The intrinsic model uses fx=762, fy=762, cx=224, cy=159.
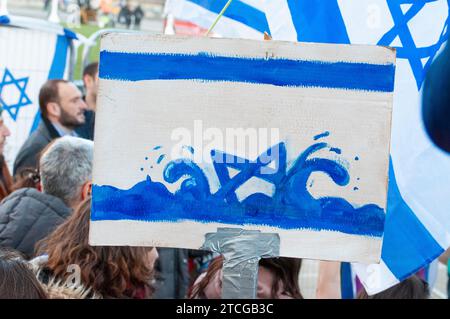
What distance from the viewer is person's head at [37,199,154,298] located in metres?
2.50

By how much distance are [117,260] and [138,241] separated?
839 mm

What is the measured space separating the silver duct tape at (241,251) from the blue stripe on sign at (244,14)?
144 centimetres

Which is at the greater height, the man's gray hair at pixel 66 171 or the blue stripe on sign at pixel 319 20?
the blue stripe on sign at pixel 319 20

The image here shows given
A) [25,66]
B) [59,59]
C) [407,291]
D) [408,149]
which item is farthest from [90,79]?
[408,149]

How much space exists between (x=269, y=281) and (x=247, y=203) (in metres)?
0.87

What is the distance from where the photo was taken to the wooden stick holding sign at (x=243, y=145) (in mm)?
1678

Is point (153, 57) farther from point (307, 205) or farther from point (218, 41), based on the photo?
point (307, 205)

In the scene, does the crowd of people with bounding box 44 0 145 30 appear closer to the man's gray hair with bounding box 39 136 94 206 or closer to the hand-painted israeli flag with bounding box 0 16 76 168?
the hand-painted israeli flag with bounding box 0 16 76 168

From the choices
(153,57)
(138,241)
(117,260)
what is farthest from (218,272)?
(153,57)

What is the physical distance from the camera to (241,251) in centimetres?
169

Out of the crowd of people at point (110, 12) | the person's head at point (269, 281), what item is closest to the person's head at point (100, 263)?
the person's head at point (269, 281)

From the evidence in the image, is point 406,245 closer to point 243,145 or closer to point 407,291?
point 407,291

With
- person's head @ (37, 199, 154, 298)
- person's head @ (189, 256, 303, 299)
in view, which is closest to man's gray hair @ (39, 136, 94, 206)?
person's head @ (37, 199, 154, 298)

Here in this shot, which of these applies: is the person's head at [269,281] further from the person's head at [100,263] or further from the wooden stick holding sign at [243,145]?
the wooden stick holding sign at [243,145]
